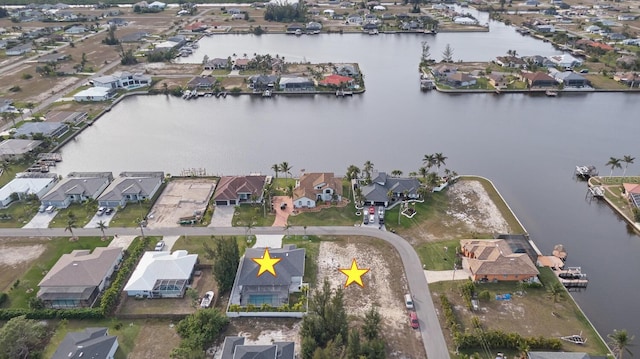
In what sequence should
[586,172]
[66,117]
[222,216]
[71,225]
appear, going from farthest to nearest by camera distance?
[66,117], [586,172], [222,216], [71,225]

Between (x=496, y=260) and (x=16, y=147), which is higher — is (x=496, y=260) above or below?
below

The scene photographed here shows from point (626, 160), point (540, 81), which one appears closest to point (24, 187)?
point (626, 160)

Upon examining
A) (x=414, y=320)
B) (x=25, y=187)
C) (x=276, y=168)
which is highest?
(x=25, y=187)

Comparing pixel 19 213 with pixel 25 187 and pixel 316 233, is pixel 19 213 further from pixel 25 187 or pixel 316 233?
pixel 316 233

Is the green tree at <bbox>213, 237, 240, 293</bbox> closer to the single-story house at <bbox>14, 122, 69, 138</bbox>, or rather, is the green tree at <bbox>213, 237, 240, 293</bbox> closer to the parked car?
the parked car

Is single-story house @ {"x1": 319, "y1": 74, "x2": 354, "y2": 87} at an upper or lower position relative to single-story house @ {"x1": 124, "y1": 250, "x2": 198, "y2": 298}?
upper

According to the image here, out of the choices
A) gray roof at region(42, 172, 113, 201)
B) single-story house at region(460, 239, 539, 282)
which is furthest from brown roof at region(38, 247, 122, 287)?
single-story house at region(460, 239, 539, 282)

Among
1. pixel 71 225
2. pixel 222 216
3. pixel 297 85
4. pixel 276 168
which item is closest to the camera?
pixel 71 225

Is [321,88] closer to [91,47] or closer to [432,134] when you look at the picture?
[432,134]
